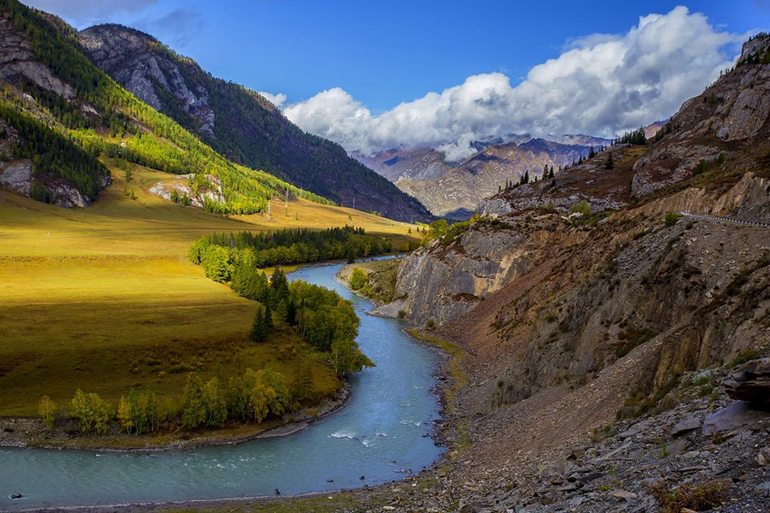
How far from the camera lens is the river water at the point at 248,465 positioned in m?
56.2

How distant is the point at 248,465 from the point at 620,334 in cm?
4096

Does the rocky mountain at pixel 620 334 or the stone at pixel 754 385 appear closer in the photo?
the stone at pixel 754 385

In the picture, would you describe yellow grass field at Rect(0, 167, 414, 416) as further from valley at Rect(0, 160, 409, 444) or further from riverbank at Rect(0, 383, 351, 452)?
riverbank at Rect(0, 383, 351, 452)

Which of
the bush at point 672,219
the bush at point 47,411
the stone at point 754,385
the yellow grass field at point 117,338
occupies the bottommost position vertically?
the bush at point 47,411

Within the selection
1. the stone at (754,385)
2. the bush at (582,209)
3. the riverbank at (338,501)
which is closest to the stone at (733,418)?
the stone at (754,385)

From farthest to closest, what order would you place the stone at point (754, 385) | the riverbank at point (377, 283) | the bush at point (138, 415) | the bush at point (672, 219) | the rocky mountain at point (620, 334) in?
the riverbank at point (377, 283) → the bush at point (672, 219) → the bush at point (138, 415) → the rocky mountain at point (620, 334) → the stone at point (754, 385)

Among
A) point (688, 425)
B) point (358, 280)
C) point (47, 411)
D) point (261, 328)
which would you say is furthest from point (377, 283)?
point (688, 425)

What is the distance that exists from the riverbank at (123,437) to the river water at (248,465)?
1276mm

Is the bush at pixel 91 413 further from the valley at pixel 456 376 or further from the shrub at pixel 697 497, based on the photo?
the shrub at pixel 697 497

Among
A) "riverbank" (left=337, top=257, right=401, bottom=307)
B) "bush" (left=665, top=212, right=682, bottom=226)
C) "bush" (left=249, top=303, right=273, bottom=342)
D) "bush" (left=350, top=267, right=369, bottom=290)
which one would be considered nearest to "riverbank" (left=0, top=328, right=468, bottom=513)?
"bush" (left=665, top=212, right=682, bottom=226)

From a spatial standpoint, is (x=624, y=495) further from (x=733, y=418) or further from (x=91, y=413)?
Result: (x=91, y=413)

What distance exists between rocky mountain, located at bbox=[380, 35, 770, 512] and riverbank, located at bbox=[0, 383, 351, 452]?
2418cm

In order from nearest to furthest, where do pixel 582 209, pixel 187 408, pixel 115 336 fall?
1. pixel 187 408
2. pixel 115 336
3. pixel 582 209

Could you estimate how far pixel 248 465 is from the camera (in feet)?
209
